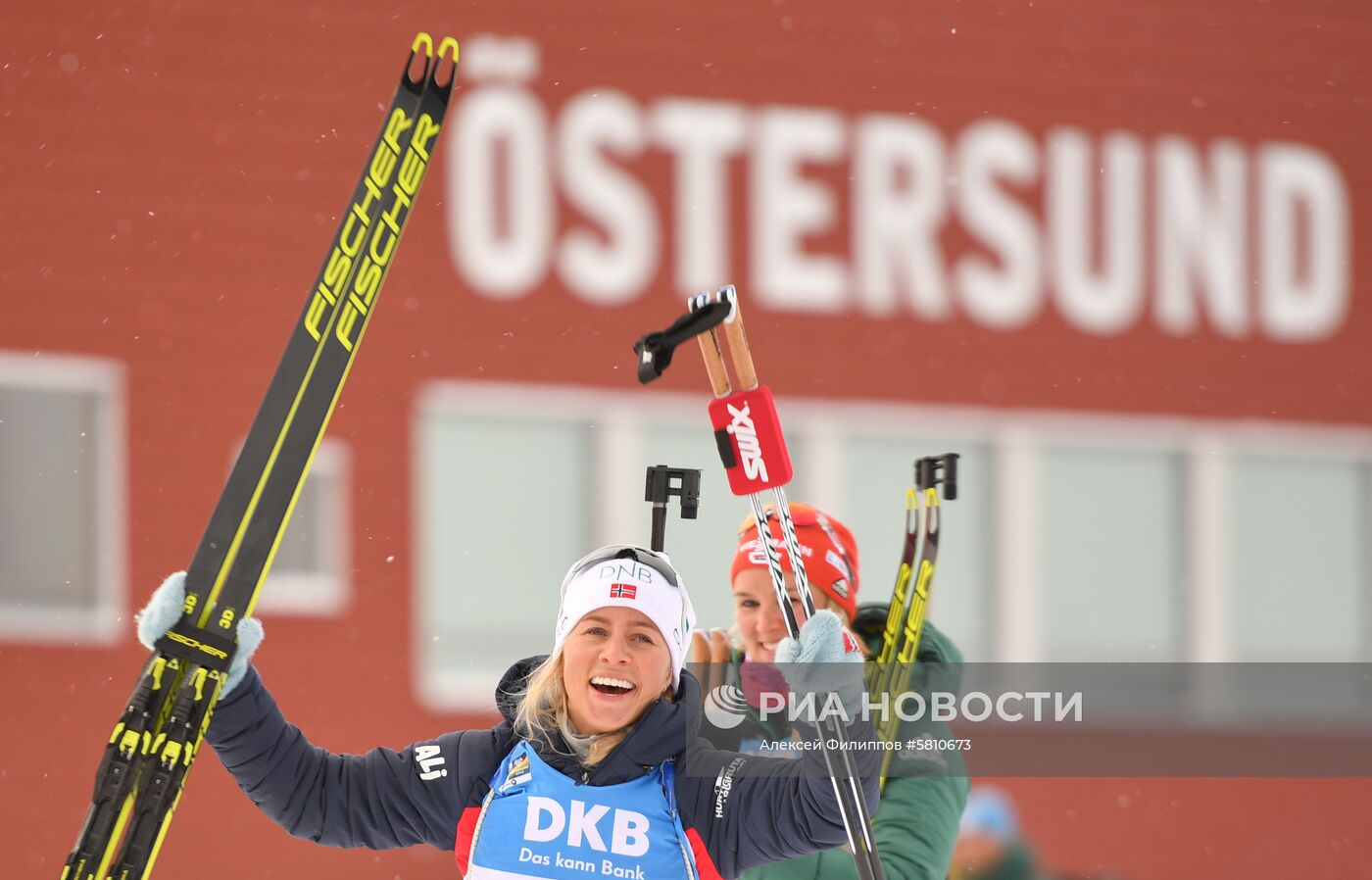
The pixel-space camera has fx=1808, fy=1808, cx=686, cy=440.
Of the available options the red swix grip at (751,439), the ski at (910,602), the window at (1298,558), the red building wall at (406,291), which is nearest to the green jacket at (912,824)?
the ski at (910,602)

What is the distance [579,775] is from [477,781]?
7.9 inches

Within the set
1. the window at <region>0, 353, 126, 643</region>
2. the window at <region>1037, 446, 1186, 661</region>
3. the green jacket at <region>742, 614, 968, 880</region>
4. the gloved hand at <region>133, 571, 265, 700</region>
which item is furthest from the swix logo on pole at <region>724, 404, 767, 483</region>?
the window at <region>1037, 446, 1186, 661</region>

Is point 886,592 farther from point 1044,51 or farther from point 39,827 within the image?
point 39,827

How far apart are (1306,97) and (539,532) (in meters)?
5.98

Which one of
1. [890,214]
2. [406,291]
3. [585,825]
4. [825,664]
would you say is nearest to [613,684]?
[585,825]

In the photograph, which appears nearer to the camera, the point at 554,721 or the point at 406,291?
the point at 554,721

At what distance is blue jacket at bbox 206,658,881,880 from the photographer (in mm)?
3119

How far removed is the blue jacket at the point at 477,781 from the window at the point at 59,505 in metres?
5.95

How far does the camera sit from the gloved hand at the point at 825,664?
302 centimetres

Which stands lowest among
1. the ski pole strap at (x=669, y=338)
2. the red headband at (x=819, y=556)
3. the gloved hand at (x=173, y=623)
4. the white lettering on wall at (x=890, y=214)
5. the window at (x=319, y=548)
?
the gloved hand at (x=173, y=623)

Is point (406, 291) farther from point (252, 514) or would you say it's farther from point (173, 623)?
point (173, 623)

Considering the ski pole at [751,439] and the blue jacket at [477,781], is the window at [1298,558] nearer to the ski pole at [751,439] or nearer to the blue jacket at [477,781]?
the ski pole at [751,439]

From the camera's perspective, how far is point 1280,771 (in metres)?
11.2

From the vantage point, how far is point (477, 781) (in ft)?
10.8
